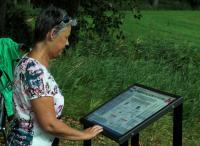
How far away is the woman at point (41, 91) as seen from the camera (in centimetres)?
358

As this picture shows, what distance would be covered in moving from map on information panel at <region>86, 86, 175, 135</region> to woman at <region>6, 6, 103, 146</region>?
42 cm

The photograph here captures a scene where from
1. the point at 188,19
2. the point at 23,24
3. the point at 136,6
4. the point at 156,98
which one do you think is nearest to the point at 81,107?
the point at 156,98

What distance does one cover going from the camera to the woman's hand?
12.4 ft

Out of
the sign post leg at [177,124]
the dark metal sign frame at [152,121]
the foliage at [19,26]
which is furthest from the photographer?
the foliage at [19,26]

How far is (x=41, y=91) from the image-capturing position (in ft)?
11.7

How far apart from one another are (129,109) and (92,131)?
20.0 inches

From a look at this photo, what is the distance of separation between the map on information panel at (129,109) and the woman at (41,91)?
16.6 inches

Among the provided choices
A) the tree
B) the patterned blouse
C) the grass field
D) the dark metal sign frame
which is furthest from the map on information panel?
the tree

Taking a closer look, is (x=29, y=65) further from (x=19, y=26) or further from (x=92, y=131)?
(x=19, y=26)

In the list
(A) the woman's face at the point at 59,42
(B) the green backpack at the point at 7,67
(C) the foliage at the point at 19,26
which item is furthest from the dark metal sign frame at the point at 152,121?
(C) the foliage at the point at 19,26

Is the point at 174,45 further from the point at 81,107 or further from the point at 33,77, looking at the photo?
the point at 33,77

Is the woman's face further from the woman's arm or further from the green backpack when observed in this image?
the green backpack

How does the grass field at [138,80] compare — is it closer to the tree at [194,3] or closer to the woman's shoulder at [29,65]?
the woman's shoulder at [29,65]

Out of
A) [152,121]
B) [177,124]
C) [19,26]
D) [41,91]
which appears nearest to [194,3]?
[19,26]
